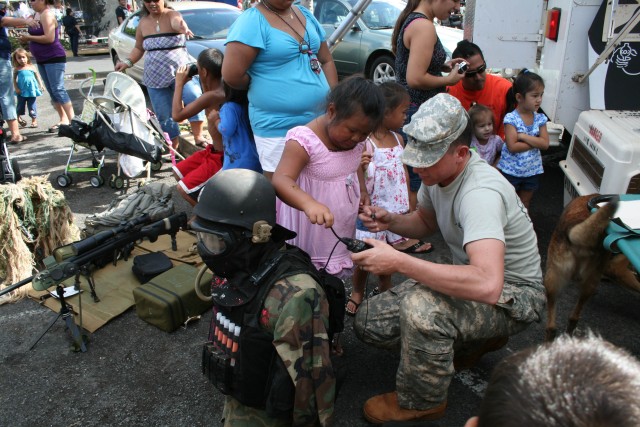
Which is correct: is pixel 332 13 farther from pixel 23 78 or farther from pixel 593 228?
pixel 593 228

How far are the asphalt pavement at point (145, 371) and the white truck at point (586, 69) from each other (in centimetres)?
94

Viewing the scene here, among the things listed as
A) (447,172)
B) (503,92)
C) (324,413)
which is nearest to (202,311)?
(324,413)

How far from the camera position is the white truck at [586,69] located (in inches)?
130

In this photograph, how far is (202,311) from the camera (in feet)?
11.1

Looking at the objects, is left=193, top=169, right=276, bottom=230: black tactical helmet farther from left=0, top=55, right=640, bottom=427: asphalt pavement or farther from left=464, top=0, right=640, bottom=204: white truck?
left=464, top=0, right=640, bottom=204: white truck

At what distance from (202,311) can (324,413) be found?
1674mm

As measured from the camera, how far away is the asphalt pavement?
259 cm

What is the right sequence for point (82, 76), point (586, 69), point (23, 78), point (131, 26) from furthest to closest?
point (82, 76), point (131, 26), point (23, 78), point (586, 69)

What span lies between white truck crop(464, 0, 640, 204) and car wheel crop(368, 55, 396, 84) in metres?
3.58

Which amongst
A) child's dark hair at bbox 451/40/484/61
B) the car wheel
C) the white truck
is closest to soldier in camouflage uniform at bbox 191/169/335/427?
the white truck

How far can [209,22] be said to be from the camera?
859 cm

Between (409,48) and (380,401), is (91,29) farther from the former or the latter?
(380,401)

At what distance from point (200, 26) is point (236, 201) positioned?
7.51 metres

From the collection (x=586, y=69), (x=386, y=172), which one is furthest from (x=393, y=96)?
(x=586, y=69)
